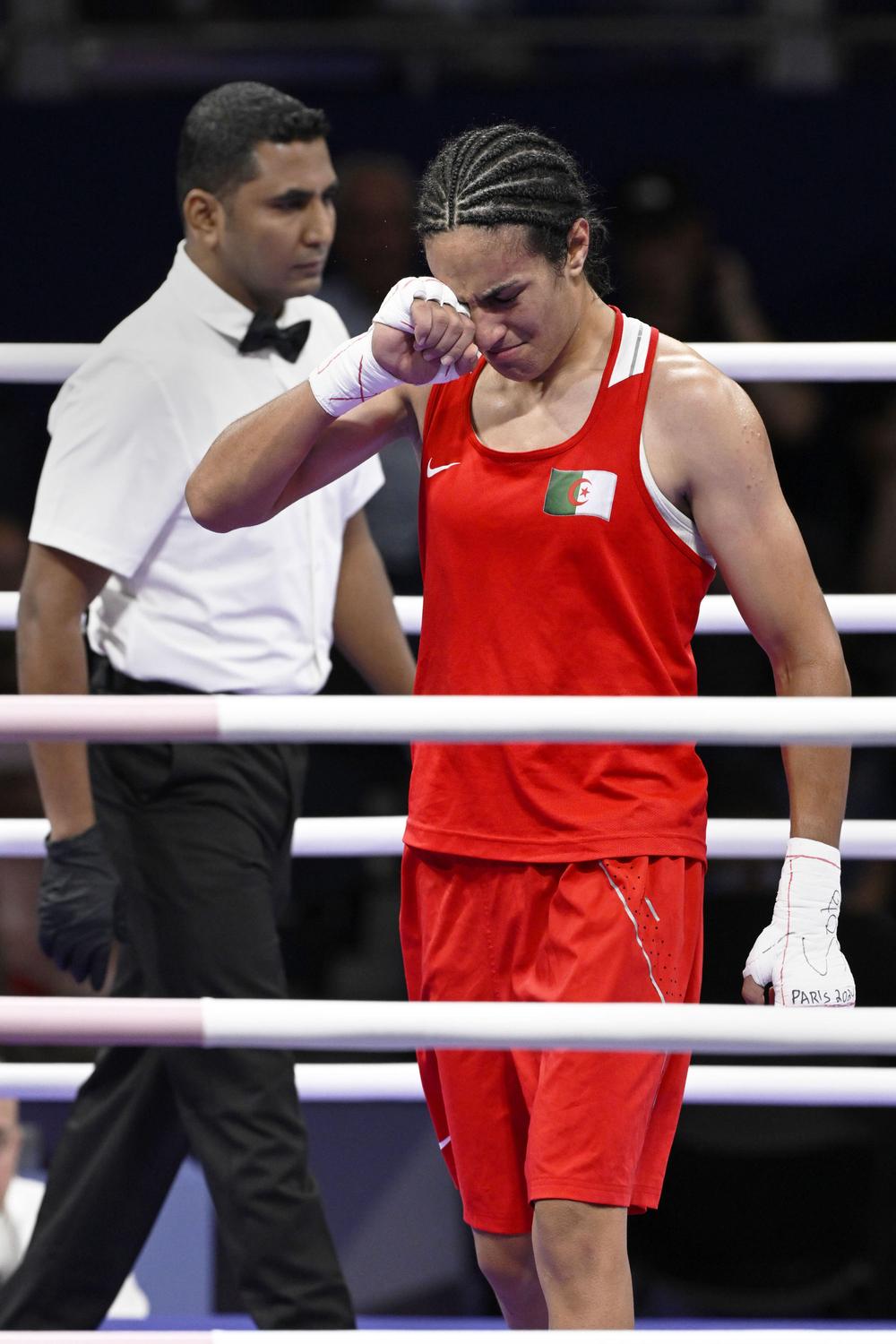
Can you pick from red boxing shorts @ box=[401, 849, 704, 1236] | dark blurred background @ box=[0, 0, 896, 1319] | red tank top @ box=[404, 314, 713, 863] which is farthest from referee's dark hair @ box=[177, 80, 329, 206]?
red boxing shorts @ box=[401, 849, 704, 1236]

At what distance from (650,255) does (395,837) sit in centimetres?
175

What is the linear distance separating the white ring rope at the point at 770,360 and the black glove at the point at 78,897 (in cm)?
56

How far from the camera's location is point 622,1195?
71.1 inches

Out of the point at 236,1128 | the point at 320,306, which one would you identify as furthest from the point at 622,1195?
the point at 320,306

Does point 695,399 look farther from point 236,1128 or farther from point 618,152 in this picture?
point 618,152

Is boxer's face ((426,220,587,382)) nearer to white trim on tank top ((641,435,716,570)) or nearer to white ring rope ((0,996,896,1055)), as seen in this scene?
white trim on tank top ((641,435,716,570))

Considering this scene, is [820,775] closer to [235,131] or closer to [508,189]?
[508,189]

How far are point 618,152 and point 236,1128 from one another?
2.91 metres

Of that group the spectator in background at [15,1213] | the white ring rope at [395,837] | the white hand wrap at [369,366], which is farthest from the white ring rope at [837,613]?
the spectator in background at [15,1213]

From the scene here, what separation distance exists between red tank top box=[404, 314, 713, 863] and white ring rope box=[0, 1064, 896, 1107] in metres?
0.45

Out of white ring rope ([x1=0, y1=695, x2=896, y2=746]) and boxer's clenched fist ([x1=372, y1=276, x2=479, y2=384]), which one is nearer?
white ring rope ([x1=0, y1=695, x2=896, y2=746])

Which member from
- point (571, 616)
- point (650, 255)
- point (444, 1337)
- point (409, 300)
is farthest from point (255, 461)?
point (650, 255)

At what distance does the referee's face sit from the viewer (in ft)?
8.24

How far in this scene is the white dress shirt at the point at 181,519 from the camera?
230 cm
